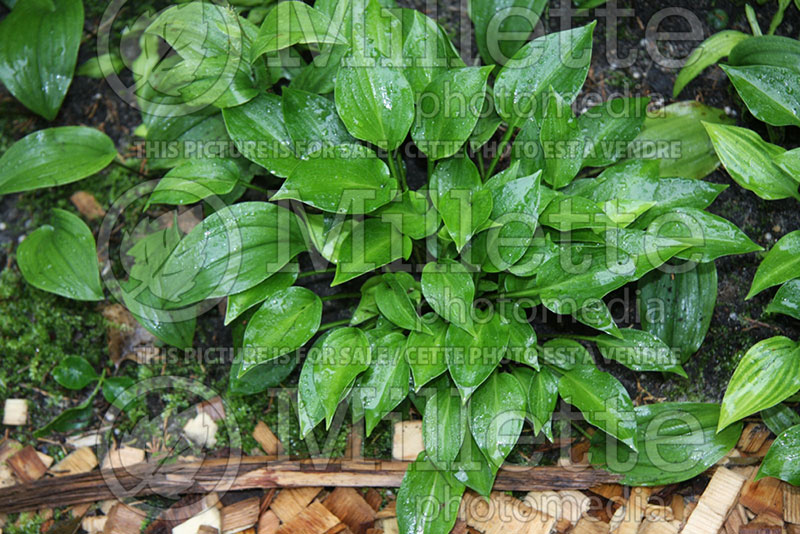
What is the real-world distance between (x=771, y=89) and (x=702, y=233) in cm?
46

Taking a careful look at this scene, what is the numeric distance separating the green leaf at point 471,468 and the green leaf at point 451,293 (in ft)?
1.03

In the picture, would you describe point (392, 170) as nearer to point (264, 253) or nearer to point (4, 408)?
point (264, 253)

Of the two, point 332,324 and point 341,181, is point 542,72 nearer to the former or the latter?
point 341,181

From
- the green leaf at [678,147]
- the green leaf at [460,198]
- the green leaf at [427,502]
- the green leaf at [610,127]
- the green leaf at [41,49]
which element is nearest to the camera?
the green leaf at [460,198]

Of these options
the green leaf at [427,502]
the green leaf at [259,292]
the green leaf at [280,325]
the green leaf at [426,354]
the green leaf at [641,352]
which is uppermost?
the green leaf at [259,292]

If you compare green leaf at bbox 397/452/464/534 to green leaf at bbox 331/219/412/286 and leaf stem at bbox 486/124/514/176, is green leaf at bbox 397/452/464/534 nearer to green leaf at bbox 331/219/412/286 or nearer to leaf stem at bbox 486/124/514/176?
green leaf at bbox 331/219/412/286

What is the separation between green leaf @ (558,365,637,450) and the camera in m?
→ 1.58

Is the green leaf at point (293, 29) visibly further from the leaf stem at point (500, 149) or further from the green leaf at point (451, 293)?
the green leaf at point (451, 293)

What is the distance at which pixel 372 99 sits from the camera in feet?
5.24

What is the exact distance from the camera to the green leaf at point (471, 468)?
161 cm

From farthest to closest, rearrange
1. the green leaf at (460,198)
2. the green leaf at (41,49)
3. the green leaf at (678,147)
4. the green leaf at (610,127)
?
the green leaf at (41,49) → the green leaf at (678,147) → the green leaf at (610,127) → the green leaf at (460,198)

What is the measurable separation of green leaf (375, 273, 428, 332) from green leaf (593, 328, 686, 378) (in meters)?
0.51

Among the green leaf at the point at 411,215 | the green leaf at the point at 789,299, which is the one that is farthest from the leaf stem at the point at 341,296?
the green leaf at the point at 789,299

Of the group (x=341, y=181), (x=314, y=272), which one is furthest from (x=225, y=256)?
(x=341, y=181)
